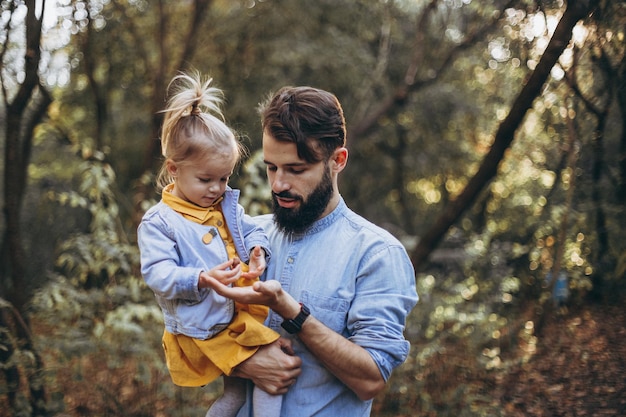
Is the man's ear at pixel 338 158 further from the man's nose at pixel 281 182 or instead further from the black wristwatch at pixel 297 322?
the black wristwatch at pixel 297 322

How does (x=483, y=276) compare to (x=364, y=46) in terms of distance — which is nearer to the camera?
(x=483, y=276)

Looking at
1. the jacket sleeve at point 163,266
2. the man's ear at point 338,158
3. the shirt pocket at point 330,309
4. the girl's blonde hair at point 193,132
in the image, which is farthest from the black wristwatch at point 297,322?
the girl's blonde hair at point 193,132

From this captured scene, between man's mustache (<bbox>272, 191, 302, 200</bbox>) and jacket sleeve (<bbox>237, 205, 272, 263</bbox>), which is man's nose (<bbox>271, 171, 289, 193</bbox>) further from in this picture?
jacket sleeve (<bbox>237, 205, 272, 263</bbox>)

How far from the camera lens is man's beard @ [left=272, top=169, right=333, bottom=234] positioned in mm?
2344

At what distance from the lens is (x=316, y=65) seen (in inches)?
397

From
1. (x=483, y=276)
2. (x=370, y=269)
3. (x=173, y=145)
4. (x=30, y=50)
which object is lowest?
(x=483, y=276)

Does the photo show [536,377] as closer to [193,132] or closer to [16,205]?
[193,132]

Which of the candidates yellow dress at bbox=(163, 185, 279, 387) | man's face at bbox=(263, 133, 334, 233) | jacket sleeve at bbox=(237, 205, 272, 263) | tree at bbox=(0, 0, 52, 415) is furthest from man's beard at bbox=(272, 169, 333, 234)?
tree at bbox=(0, 0, 52, 415)

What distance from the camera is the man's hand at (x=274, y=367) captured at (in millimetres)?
2213

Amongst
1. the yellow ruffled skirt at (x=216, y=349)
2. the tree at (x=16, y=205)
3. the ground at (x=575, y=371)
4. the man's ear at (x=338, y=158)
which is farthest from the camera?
the tree at (x=16, y=205)

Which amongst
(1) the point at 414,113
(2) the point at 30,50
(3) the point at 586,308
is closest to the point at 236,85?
(1) the point at 414,113

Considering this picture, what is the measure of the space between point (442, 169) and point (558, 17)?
24.5ft

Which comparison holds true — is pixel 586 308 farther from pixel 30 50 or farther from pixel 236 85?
pixel 236 85

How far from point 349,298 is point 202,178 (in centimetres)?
73
